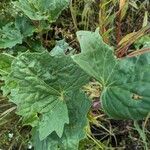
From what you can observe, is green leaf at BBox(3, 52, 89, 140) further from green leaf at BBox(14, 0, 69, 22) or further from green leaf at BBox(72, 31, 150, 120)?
green leaf at BBox(14, 0, 69, 22)

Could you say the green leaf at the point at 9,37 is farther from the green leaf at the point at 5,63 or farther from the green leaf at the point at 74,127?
the green leaf at the point at 74,127

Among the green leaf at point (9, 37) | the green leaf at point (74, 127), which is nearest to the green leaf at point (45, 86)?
the green leaf at point (74, 127)

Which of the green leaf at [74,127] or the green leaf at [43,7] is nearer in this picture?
the green leaf at [74,127]

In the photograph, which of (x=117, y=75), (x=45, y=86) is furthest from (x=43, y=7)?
Answer: (x=117, y=75)

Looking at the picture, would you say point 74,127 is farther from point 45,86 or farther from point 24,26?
point 24,26

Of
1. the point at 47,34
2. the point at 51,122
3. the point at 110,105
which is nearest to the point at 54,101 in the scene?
the point at 51,122

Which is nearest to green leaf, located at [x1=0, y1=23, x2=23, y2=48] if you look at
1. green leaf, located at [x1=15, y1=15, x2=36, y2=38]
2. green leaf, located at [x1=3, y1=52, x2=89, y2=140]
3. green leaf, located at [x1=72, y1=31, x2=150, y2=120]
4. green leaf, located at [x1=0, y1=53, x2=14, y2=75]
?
green leaf, located at [x1=15, y1=15, x2=36, y2=38]
